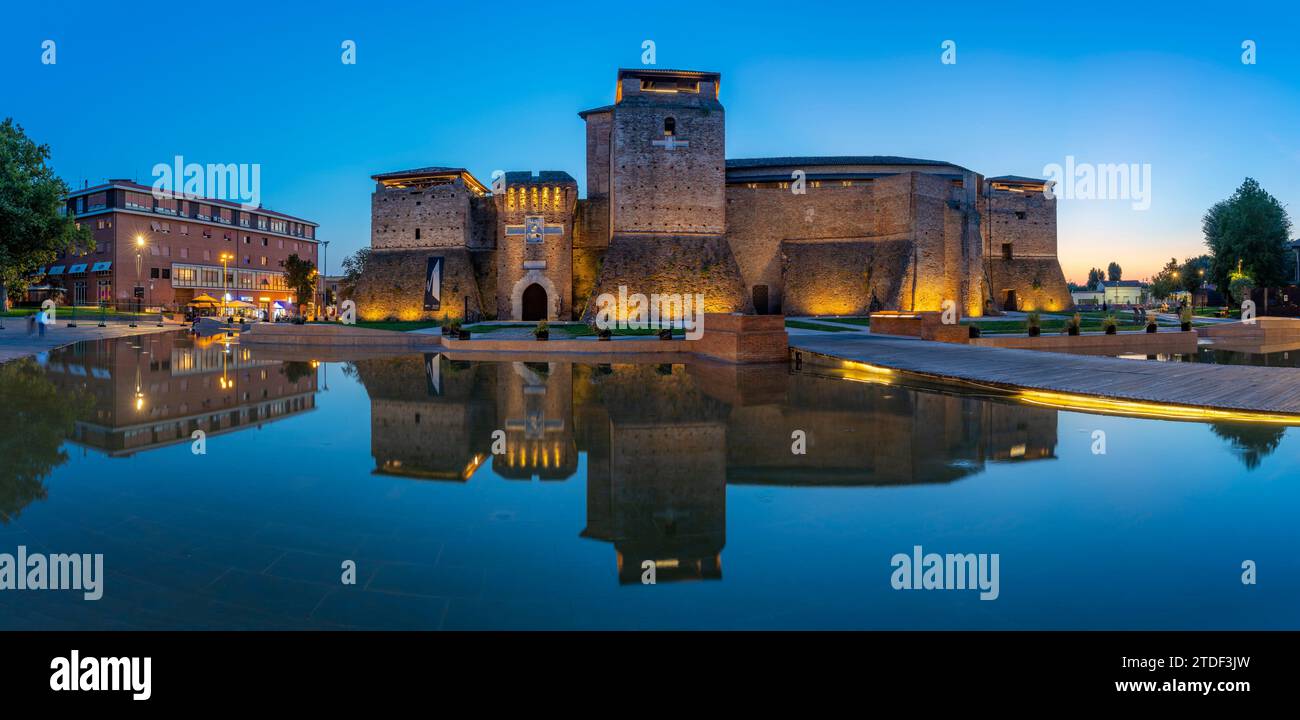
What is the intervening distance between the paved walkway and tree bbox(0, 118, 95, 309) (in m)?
2.60

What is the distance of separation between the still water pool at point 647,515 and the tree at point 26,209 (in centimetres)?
2036

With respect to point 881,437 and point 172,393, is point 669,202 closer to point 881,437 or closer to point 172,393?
point 172,393

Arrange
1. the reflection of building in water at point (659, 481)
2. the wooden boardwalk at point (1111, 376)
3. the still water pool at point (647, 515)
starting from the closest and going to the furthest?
the still water pool at point (647, 515) < the reflection of building in water at point (659, 481) < the wooden boardwalk at point (1111, 376)

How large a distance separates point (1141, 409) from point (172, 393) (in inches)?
616

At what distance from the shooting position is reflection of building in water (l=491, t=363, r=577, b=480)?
6184 mm

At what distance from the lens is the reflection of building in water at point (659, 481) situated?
12.7ft

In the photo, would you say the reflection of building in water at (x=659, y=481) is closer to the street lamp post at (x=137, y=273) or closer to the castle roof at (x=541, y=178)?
the castle roof at (x=541, y=178)

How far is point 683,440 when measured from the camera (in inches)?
286

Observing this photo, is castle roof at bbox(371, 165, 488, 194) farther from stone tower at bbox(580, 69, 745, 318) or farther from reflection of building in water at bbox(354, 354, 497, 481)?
reflection of building in water at bbox(354, 354, 497, 481)

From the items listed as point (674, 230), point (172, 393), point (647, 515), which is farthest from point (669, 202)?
point (647, 515)

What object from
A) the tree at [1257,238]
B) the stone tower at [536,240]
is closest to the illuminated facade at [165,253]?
the stone tower at [536,240]

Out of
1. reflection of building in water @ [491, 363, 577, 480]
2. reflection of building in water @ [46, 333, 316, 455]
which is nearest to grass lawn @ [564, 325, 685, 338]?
reflection of building in water @ [491, 363, 577, 480]
